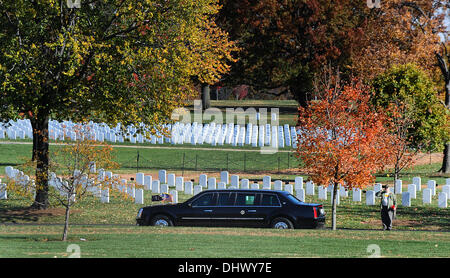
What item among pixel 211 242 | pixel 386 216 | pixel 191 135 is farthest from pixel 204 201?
pixel 191 135

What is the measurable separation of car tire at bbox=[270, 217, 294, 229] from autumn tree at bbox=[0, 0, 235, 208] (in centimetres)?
582

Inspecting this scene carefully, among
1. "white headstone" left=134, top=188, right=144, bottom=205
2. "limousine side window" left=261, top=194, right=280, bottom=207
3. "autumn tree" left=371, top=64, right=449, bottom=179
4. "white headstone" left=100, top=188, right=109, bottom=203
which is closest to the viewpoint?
"limousine side window" left=261, top=194, right=280, bottom=207

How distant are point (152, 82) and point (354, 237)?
9614 mm

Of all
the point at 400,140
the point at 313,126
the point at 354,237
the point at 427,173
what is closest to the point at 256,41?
the point at 427,173

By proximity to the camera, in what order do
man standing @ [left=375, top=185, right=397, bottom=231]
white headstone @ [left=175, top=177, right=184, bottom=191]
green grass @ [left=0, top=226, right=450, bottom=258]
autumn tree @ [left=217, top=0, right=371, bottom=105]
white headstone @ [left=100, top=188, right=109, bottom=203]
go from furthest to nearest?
autumn tree @ [left=217, top=0, right=371, bottom=105]
white headstone @ [left=175, top=177, right=184, bottom=191]
white headstone @ [left=100, top=188, right=109, bottom=203]
man standing @ [left=375, top=185, right=397, bottom=231]
green grass @ [left=0, top=226, right=450, bottom=258]

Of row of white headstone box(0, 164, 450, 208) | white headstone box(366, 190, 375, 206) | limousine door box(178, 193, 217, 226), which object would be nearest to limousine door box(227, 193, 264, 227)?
limousine door box(178, 193, 217, 226)

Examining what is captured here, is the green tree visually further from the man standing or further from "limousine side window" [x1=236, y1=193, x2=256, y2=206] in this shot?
"limousine side window" [x1=236, y1=193, x2=256, y2=206]

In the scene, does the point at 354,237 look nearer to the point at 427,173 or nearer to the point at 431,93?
the point at 431,93

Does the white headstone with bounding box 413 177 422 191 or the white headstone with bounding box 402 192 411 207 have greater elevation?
the white headstone with bounding box 413 177 422 191

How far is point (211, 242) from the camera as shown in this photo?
17.9 metres

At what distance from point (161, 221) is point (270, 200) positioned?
327 cm

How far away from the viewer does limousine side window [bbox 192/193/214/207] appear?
2216cm

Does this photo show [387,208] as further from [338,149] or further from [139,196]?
[139,196]

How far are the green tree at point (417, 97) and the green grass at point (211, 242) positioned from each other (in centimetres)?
1546
